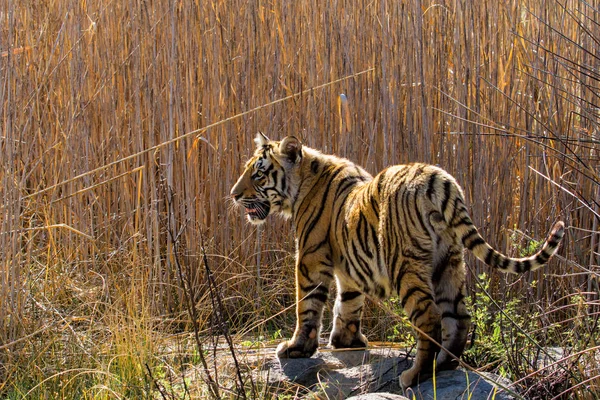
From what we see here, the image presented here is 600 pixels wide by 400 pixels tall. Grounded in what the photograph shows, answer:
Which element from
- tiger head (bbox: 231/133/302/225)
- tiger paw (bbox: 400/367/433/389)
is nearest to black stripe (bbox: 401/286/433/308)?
tiger paw (bbox: 400/367/433/389)

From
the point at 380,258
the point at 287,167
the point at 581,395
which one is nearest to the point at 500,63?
the point at 287,167

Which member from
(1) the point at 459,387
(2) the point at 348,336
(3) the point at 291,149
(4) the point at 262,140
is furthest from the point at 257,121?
(1) the point at 459,387

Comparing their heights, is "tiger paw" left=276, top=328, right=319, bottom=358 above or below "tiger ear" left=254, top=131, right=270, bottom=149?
below

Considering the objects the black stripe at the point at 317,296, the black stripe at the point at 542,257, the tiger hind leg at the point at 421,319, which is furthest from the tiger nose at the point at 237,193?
the black stripe at the point at 542,257

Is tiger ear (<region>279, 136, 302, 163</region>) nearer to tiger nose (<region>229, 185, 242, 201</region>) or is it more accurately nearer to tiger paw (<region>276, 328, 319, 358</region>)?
tiger nose (<region>229, 185, 242, 201</region>)

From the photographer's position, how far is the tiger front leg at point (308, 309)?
12.4 feet

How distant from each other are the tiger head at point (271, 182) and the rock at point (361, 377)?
76cm

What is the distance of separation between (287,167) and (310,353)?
0.91m

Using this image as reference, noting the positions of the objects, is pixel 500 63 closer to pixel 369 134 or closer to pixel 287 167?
pixel 369 134

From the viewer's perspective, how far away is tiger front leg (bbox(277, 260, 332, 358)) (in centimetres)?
378

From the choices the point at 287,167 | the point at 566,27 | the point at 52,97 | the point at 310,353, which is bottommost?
the point at 310,353

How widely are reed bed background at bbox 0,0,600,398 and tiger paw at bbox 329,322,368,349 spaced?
1.72 feet

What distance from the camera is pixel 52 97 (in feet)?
16.2

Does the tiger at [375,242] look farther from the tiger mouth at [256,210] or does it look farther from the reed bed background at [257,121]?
the reed bed background at [257,121]
